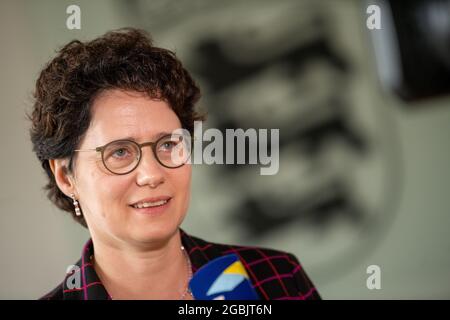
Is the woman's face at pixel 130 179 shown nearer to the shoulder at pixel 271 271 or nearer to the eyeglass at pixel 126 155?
the eyeglass at pixel 126 155

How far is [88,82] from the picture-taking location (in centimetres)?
111

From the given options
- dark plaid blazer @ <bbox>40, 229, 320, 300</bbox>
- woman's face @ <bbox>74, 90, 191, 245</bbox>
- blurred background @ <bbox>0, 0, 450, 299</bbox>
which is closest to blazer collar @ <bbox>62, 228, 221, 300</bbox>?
dark plaid blazer @ <bbox>40, 229, 320, 300</bbox>

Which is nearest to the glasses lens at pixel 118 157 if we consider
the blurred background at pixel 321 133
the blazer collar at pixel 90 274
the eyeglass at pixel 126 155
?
the eyeglass at pixel 126 155

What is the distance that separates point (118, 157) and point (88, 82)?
6.5 inches

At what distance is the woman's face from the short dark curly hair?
0.02m

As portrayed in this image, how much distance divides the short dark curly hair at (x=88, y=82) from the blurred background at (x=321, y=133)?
94 centimetres

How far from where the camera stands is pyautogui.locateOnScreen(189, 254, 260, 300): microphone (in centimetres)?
108

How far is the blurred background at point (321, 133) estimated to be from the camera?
85.9 inches

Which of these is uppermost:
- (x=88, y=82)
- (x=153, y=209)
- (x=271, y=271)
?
(x=88, y=82)

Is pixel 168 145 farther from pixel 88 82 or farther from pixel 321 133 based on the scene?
pixel 321 133

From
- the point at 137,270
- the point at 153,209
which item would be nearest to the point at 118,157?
the point at 153,209

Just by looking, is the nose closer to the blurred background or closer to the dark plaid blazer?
the dark plaid blazer

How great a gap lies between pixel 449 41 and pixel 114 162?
1406 millimetres
